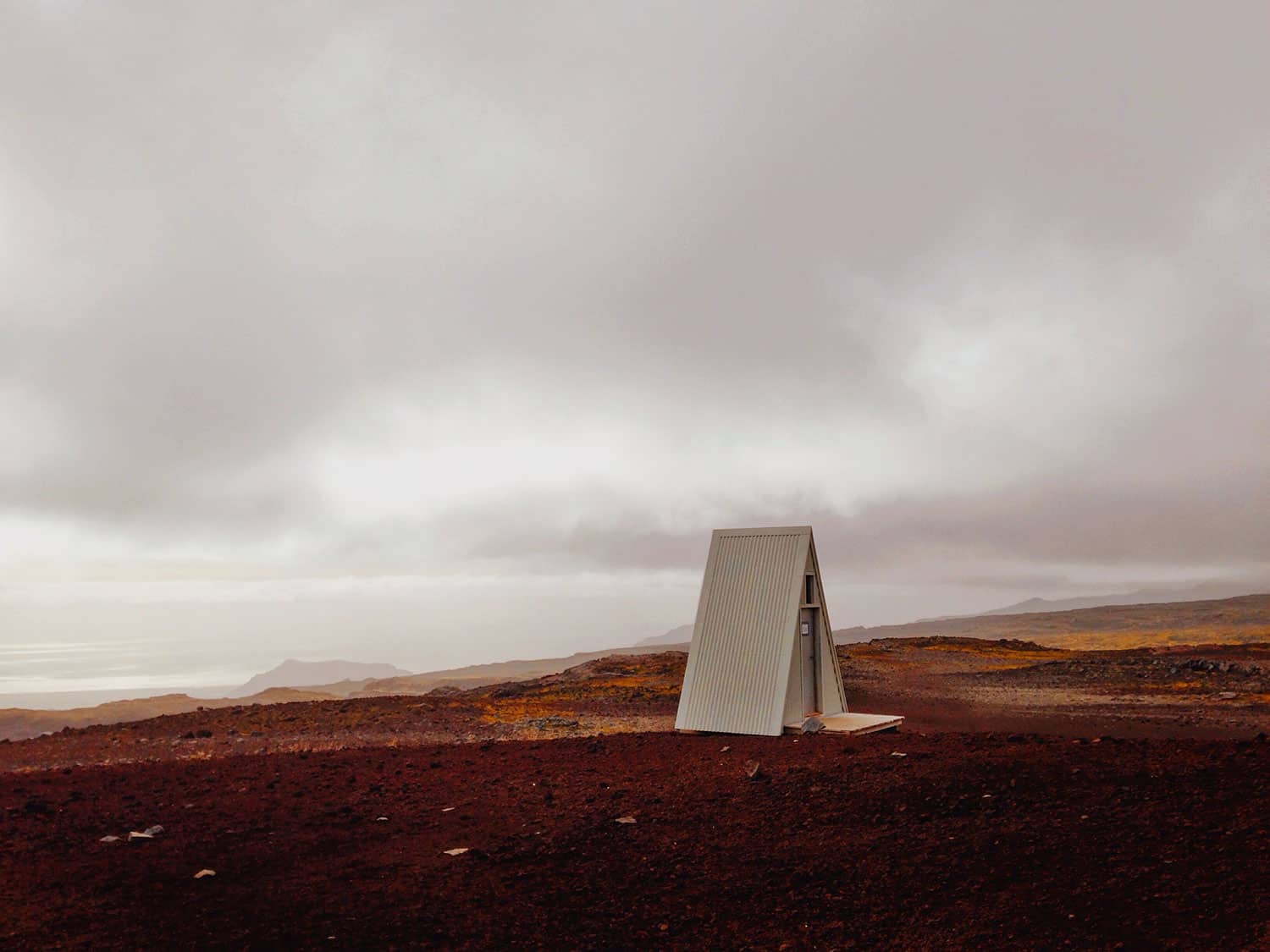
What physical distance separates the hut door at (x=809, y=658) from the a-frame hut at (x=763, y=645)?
2 cm

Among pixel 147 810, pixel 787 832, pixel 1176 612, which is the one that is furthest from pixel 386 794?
pixel 1176 612

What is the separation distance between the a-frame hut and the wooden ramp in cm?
2

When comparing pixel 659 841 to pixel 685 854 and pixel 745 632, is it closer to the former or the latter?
pixel 685 854

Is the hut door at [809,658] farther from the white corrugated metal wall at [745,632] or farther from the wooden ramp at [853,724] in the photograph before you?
the white corrugated metal wall at [745,632]

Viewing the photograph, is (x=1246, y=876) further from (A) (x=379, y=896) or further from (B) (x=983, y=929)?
(A) (x=379, y=896)

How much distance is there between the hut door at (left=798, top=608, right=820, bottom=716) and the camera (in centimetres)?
2161

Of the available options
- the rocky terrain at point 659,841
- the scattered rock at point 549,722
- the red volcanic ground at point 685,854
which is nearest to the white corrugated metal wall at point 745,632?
the rocky terrain at point 659,841

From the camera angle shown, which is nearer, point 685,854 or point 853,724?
point 685,854

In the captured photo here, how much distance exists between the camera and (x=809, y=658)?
72.0ft

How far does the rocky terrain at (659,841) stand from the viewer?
8812 millimetres

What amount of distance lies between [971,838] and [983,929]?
2.62m

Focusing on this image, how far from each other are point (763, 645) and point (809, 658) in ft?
6.05

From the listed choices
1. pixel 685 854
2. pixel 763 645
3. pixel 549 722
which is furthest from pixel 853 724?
pixel 685 854

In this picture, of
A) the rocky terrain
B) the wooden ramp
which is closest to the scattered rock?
the rocky terrain
